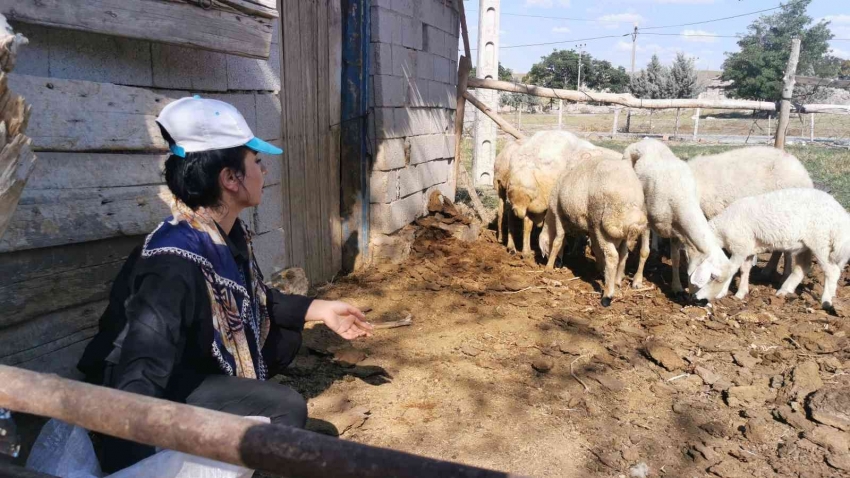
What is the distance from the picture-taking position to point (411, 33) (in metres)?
7.46

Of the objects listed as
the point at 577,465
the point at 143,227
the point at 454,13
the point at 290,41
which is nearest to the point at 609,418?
the point at 577,465

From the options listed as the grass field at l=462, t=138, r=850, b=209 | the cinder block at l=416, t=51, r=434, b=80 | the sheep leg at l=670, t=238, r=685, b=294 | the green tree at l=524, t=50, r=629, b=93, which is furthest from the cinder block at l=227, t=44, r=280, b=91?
the green tree at l=524, t=50, r=629, b=93

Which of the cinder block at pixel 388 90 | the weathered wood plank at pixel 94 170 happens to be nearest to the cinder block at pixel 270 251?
the weathered wood plank at pixel 94 170

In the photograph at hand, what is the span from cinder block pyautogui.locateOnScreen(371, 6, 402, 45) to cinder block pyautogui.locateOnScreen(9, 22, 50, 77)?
13.7 ft

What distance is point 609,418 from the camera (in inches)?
159

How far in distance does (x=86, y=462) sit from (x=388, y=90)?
17.7ft

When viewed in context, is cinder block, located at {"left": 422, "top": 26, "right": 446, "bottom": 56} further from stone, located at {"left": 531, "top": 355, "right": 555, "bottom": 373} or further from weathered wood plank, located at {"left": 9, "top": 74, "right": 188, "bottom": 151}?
weathered wood plank, located at {"left": 9, "top": 74, "right": 188, "bottom": 151}

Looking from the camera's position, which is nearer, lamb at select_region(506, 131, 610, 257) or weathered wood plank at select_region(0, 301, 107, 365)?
weathered wood plank at select_region(0, 301, 107, 365)

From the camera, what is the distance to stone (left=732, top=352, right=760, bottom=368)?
16.0 feet

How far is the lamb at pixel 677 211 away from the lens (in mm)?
6551

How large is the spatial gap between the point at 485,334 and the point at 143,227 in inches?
123

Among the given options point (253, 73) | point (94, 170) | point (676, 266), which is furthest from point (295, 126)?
point (676, 266)

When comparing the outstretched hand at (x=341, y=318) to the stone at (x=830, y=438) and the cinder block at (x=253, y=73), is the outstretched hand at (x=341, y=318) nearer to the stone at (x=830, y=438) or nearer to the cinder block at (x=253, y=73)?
the cinder block at (x=253, y=73)

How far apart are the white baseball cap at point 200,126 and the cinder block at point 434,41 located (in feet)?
19.9
